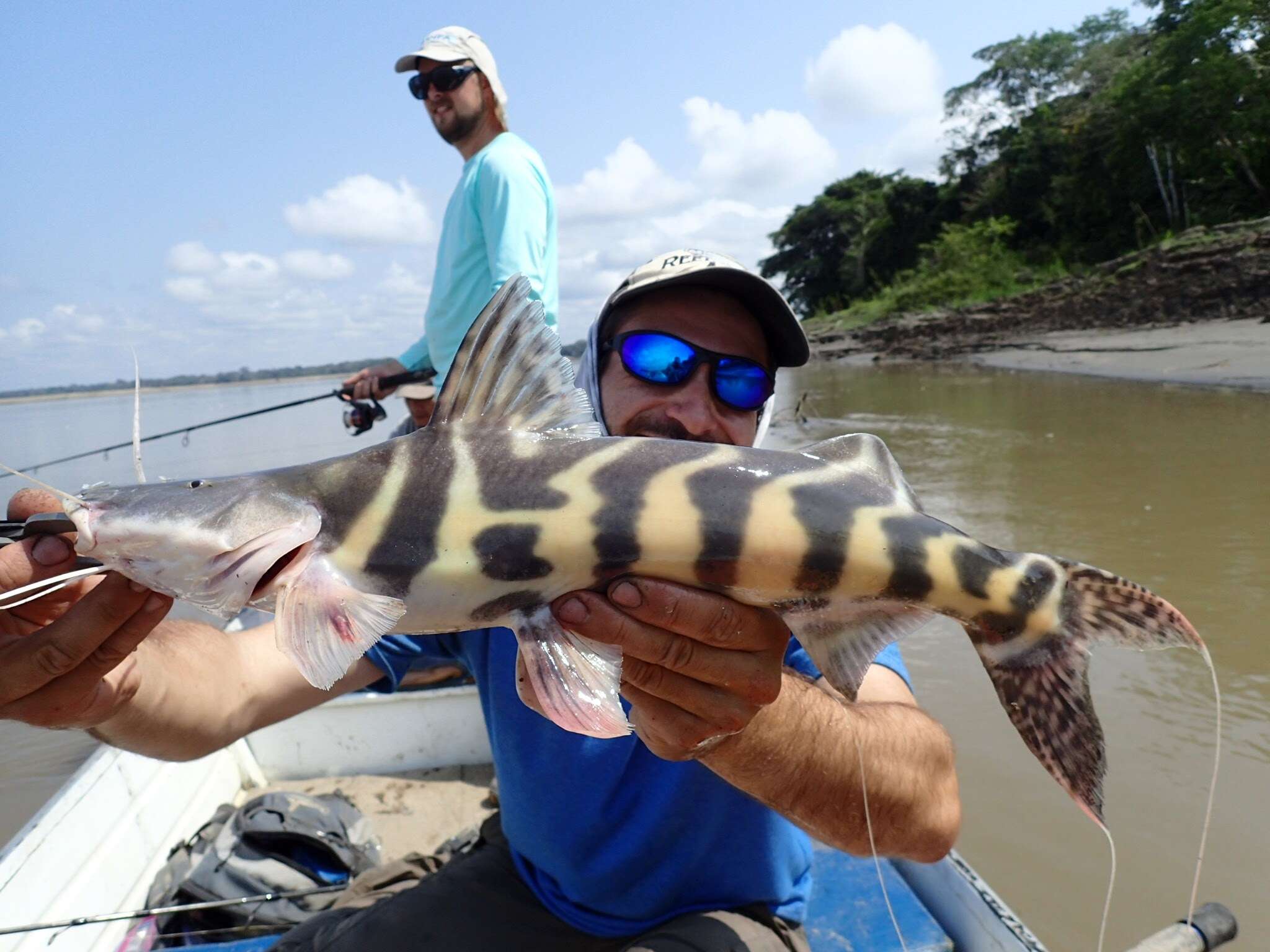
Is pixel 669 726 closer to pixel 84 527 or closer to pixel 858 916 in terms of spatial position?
pixel 84 527

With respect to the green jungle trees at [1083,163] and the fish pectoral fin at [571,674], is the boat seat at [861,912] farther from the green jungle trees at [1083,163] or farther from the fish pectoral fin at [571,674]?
the green jungle trees at [1083,163]

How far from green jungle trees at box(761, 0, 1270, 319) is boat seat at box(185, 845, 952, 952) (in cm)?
3015

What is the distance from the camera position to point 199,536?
4.97ft

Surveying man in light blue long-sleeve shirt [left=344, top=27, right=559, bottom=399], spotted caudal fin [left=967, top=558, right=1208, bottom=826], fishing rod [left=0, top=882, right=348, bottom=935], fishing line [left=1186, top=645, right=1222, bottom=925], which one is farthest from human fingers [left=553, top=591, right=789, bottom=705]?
man in light blue long-sleeve shirt [left=344, top=27, right=559, bottom=399]

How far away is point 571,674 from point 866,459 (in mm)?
778

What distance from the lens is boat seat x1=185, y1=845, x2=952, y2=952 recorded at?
2.77 metres

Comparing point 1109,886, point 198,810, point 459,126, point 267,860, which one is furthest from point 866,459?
point 198,810

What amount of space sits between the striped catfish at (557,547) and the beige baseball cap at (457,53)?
10.8 feet

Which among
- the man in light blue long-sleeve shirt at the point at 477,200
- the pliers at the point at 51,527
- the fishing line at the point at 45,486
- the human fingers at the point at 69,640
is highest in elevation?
the man in light blue long-sleeve shirt at the point at 477,200

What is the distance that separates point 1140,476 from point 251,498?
1085cm

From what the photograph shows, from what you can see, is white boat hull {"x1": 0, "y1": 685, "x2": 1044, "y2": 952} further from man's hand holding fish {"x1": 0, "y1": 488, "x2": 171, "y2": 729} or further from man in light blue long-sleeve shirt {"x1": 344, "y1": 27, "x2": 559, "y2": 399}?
man in light blue long-sleeve shirt {"x1": 344, "y1": 27, "x2": 559, "y2": 399}

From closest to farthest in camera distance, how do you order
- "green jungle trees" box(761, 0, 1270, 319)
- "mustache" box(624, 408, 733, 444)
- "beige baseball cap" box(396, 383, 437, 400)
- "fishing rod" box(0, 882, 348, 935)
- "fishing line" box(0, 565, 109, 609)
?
"fishing line" box(0, 565, 109, 609) < "fishing rod" box(0, 882, 348, 935) < "mustache" box(624, 408, 733, 444) < "beige baseball cap" box(396, 383, 437, 400) < "green jungle trees" box(761, 0, 1270, 319)

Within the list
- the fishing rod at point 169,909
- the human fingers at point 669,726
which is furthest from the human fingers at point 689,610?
the fishing rod at point 169,909

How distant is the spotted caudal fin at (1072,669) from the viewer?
5.48 ft
